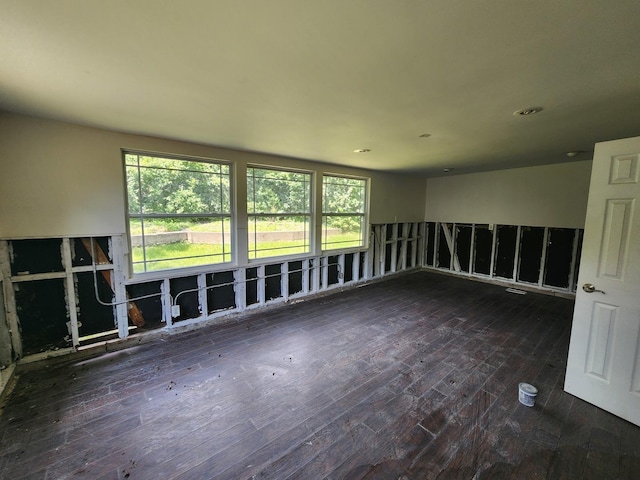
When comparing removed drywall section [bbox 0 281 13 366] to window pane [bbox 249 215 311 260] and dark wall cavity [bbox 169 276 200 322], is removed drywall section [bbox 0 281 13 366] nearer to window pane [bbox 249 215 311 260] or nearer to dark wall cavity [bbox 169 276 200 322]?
dark wall cavity [bbox 169 276 200 322]

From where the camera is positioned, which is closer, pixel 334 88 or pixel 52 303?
pixel 334 88

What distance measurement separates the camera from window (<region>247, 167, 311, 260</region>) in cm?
407

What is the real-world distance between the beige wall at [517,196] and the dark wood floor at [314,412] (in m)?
2.70

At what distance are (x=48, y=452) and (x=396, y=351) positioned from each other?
2977 mm

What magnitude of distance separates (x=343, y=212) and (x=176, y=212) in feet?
10.0

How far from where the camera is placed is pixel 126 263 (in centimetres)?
303

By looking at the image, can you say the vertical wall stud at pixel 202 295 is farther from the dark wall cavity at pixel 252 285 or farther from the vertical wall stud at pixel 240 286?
the dark wall cavity at pixel 252 285

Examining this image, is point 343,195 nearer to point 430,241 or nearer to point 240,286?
point 240,286

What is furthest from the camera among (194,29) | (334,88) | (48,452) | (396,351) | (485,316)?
(485,316)

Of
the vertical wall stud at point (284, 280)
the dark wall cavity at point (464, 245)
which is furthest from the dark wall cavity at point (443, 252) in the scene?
the vertical wall stud at point (284, 280)

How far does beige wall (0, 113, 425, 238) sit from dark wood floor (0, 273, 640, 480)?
1.45m

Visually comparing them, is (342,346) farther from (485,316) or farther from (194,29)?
(194,29)

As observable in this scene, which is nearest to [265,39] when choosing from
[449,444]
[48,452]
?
[449,444]

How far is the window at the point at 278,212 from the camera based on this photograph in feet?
13.3
